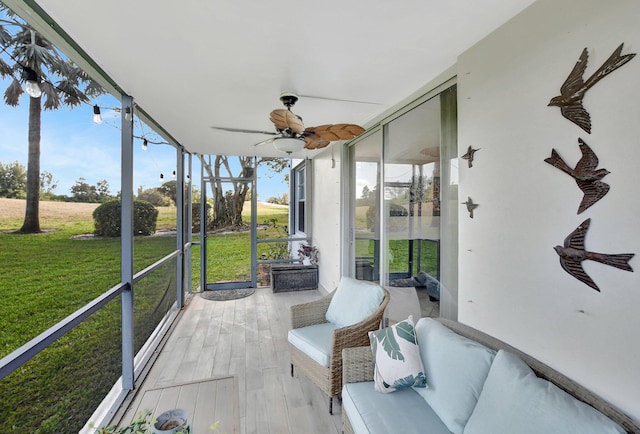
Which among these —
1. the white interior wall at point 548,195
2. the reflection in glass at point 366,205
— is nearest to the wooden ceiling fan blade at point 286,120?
the white interior wall at point 548,195

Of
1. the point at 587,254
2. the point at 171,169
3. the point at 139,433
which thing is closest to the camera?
the point at 139,433

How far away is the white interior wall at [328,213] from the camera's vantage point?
4543 millimetres

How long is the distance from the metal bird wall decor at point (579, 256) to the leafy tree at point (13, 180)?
112 inches

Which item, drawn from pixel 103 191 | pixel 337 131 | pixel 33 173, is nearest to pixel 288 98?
pixel 337 131

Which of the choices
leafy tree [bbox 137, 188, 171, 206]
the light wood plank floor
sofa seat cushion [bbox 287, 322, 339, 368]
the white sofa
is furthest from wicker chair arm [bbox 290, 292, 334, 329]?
leafy tree [bbox 137, 188, 171, 206]

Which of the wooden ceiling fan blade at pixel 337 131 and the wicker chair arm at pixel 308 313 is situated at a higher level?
the wooden ceiling fan blade at pixel 337 131

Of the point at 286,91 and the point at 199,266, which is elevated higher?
the point at 286,91

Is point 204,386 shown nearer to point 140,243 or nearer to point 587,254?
point 140,243

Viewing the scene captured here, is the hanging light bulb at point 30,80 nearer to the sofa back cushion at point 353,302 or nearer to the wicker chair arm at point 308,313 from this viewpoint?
the wicker chair arm at point 308,313

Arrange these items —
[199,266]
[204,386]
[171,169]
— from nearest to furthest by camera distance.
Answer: [204,386], [171,169], [199,266]

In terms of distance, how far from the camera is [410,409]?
1.57 m

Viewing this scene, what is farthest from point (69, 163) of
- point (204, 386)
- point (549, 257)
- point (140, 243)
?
→ point (549, 257)

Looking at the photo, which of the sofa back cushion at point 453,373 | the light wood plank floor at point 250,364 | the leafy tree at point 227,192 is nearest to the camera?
the sofa back cushion at point 453,373

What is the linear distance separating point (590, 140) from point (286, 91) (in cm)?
205
